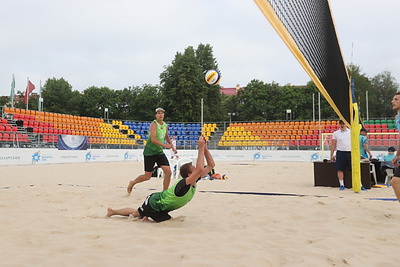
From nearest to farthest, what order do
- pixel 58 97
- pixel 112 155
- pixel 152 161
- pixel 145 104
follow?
pixel 152 161 < pixel 112 155 < pixel 58 97 < pixel 145 104

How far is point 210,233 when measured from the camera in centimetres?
282

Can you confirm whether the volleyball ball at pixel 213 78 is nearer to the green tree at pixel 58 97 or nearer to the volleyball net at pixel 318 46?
the volleyball net at pixel 318 46

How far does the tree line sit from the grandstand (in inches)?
514

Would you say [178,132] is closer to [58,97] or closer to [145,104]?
[145,104]

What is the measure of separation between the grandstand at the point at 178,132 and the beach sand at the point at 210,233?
1129 cm

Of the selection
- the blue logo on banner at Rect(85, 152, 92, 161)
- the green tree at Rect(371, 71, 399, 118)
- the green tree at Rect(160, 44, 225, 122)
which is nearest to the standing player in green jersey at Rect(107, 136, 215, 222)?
the blue logo on banner at Rect(85, 152, 92, 161)

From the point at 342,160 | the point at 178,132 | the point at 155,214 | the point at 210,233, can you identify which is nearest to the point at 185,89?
the point at 178,132

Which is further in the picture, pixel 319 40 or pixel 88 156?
pixel 88 156

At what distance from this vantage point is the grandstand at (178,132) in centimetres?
1603

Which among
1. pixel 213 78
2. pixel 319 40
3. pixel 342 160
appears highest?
pixel 213 78

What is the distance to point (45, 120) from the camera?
1972 centimetres

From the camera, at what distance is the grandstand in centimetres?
1603

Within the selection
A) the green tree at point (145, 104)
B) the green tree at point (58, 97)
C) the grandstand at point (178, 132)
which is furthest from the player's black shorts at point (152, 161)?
the green tree at point (58, 97)

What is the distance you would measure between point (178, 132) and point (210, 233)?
22848mm
